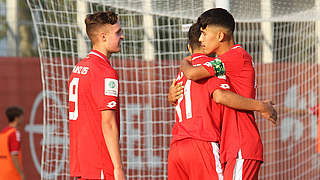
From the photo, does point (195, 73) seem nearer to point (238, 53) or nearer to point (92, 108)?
point (238, 53)

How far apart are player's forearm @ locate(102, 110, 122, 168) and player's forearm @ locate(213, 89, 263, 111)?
0.76 metres

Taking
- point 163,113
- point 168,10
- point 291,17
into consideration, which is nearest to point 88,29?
point 168,10

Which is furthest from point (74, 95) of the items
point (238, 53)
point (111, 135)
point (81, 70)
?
point (238, 53)

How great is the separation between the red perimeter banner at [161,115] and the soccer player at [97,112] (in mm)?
4671

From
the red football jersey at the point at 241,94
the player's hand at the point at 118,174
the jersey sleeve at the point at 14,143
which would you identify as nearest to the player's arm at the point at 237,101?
the red football jersey at the point at 241,94

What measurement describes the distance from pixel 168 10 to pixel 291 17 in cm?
161

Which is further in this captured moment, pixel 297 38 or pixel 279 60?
pixel 279 60

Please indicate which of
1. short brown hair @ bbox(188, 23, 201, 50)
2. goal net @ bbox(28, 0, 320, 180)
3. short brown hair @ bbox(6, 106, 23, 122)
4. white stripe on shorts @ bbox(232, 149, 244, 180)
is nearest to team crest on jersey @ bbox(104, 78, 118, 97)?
short brown hair @ bbox(188, 23, 201, 50)

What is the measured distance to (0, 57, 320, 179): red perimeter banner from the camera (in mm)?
9172

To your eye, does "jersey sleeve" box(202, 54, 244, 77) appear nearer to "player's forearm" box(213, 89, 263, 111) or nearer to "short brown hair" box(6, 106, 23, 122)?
"player's forearm" box(213, 89, 263, 111)

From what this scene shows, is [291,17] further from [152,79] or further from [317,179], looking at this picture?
[317,179]

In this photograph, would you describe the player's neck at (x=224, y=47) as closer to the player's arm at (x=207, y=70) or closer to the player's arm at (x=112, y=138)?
the player's arm at (x=207, y=70)

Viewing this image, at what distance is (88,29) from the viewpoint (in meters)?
4.21

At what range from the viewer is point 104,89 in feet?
12.8
